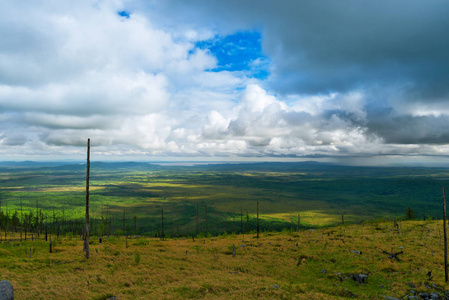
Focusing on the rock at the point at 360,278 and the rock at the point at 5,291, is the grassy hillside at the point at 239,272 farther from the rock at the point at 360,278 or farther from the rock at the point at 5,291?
the rock at the point at 5,291

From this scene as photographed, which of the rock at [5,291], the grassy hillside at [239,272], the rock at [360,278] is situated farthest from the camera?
the rock at [360,278]

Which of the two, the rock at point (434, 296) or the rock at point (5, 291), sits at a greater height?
the rock at point (5, 291)

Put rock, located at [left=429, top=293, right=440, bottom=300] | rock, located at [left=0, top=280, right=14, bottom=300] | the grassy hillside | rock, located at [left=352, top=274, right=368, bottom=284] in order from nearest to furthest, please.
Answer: rock, located at [left=0, top=280, right=14, bottom=300] < rock, located at [left=429, top=293, right=440, bottom=300] < the grassy hillside < rock, located at [left=352, top=274, right=368, bottom=284]

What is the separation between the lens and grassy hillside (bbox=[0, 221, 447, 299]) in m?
21.6

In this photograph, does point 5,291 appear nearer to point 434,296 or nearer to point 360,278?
point 360,278

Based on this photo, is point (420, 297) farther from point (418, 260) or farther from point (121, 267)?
point (121, 267)

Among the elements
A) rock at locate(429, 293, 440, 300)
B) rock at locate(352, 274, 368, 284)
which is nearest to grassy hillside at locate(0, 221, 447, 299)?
rock at locate(352, 274, 368, 284)

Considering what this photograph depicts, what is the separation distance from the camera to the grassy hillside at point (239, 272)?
21.6 metres

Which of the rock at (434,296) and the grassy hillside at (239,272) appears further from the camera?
the grassy hillside at (239,272)

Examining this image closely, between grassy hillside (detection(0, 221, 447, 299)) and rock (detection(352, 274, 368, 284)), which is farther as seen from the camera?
rock (detection(352, 274, 368, 284))

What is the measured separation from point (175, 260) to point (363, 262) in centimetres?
2793

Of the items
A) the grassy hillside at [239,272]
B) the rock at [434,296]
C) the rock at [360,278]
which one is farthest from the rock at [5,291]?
the rock at [434,296]

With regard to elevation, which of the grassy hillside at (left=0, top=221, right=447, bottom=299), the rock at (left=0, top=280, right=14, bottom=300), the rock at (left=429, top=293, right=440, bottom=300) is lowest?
the grassy hillside at (left=0, top=221, right=447, bottom=299)

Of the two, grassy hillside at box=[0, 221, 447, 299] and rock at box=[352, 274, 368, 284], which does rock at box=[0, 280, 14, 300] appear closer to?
grassy hillside at box=[0, 221, 447, 299]
